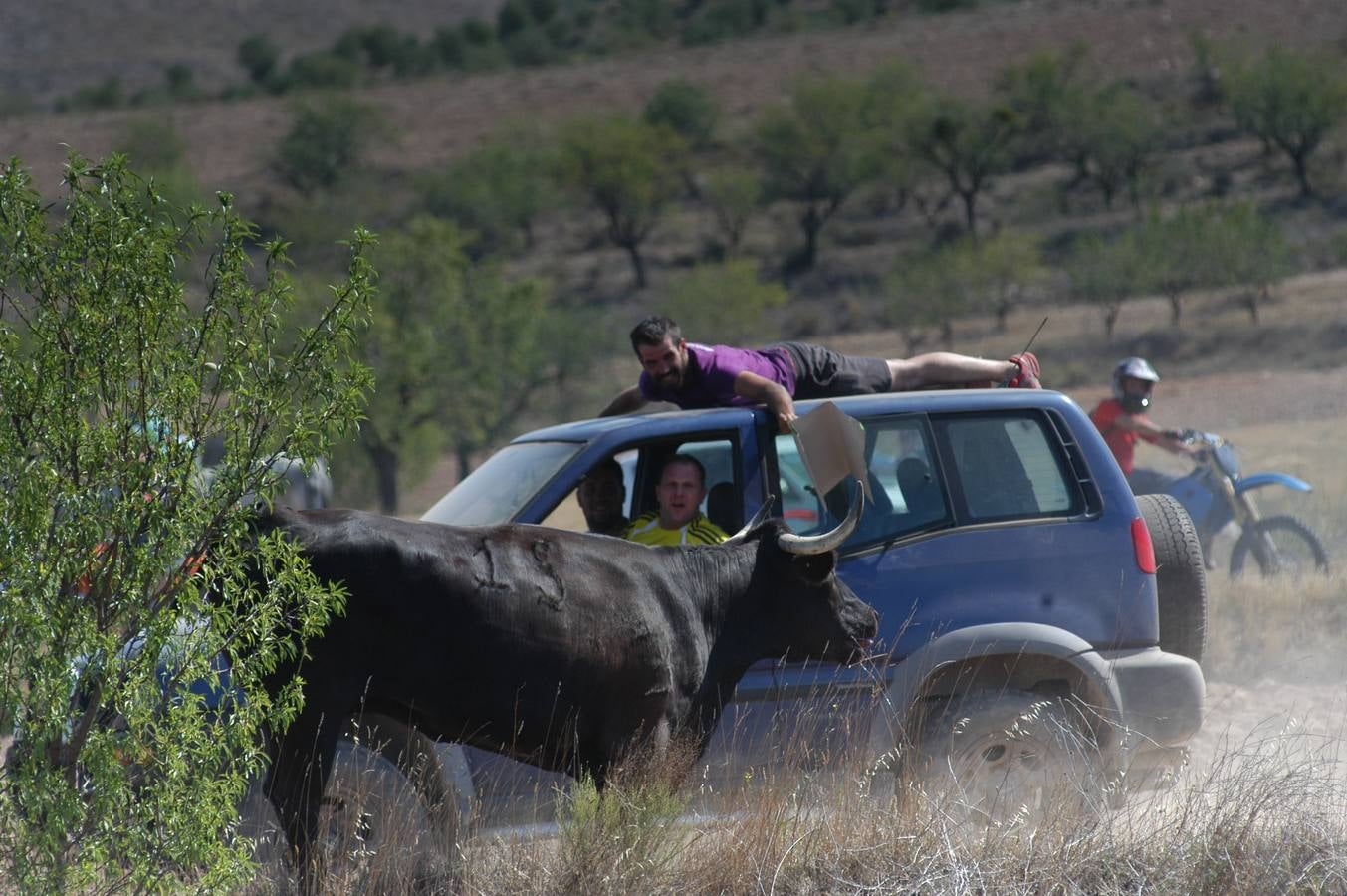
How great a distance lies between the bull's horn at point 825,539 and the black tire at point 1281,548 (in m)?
6.83

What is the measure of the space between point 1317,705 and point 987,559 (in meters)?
3.34

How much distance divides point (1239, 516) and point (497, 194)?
5999 cm

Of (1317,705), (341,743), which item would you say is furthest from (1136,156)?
(341,743)

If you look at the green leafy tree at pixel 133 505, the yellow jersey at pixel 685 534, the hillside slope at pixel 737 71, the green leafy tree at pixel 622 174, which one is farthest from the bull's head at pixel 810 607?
the hillside slope at pixel 737 71

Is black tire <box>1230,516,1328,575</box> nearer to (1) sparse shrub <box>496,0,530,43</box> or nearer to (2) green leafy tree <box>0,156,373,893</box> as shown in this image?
(2) green leafy tree <box>0,156,373,893</box>

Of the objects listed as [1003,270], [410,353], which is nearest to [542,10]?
[1003,270]

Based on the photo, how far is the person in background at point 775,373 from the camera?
622 centimetres

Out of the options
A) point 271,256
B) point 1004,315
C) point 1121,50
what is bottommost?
point 1004,315

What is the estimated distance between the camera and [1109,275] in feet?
162

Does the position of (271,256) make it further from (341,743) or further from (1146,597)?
(1146,597)

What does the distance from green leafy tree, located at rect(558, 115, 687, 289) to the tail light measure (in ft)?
197

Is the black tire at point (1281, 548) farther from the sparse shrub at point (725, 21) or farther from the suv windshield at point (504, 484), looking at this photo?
the sparse shrub at point (725, 21)

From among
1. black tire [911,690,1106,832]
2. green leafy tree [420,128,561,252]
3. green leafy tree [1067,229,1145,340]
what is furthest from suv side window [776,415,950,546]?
green leafy tree [420,128,561,252]

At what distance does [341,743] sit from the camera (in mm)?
5258
